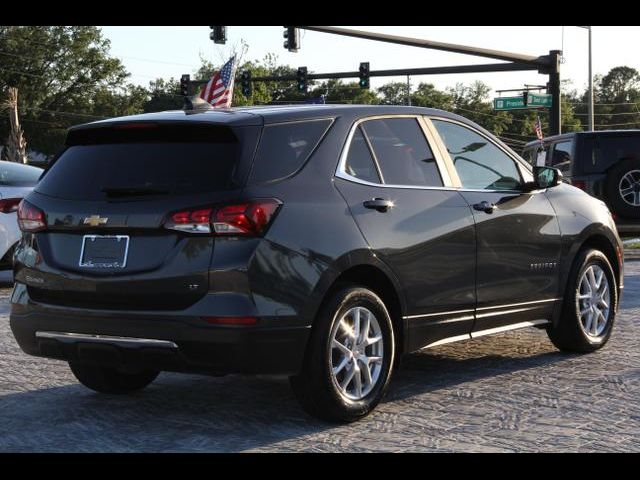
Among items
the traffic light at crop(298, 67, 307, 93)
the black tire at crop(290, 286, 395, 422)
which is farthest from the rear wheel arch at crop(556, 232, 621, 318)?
the traffic light at crop(298, 67, 307, 93)

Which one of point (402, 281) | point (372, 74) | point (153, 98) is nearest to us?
point (402, 281)

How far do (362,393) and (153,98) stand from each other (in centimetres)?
10768

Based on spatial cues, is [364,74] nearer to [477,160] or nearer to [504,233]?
[477,160]

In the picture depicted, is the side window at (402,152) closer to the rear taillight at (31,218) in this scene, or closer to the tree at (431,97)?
the rear taillight at (31,218)

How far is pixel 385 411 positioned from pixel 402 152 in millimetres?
A: 1489

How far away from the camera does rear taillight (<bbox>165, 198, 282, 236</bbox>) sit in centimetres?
509

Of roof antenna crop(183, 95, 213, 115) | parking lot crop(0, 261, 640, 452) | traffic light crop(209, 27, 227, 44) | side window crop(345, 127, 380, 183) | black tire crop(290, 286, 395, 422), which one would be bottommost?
parking lot crop(0, 261, 640, 452)

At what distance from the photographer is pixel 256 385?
6.61 m

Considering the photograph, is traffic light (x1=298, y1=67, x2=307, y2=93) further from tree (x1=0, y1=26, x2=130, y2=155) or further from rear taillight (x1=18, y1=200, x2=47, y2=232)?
tree (x1=0, y1=26, x2=130, y2=155)

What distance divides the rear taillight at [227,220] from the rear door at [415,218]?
0.64 m

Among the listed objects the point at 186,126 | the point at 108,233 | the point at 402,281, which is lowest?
the point at 402,281

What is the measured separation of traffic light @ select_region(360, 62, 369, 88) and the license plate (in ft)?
96.5

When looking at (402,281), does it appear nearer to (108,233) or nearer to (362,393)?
(362,393)
